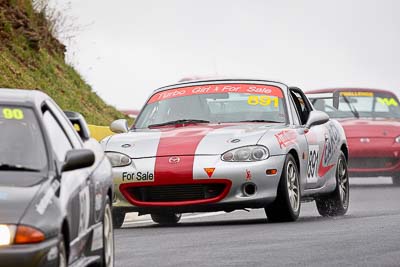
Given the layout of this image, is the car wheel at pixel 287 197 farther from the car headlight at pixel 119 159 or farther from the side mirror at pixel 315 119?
the car headlight at pixel 119 159

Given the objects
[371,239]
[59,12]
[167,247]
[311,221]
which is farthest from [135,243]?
[59,12]

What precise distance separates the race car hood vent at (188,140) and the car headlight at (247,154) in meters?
0.04

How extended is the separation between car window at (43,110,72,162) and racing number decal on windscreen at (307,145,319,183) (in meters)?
6.43

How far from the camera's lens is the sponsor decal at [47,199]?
6880 millimetres

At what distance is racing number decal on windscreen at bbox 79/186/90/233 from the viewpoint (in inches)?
310

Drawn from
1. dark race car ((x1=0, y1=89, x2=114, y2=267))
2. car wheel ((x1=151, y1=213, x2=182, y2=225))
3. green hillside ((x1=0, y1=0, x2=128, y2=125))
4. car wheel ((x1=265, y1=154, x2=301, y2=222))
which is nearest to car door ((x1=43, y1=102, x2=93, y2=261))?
dark race car ((x1=0, y1=89, x2=114, y2=267))

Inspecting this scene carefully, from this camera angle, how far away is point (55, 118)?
8.58 meters

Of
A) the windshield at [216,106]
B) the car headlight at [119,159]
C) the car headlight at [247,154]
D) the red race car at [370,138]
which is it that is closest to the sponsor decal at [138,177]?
the car headlight at [119,159]

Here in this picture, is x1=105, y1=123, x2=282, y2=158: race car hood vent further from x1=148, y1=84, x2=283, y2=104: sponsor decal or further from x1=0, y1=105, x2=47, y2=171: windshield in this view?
x1=0, y1=105, x2=47, y2=171: windshield

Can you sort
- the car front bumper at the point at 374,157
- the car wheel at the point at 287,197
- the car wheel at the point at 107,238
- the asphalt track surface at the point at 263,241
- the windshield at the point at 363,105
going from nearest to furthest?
the car wheel at the point at 107,238 → the asphalt track surface at the point at 263,241 → the car wheel at the point at 287,197 → the car front bumper at the point at 374,157 → the windshield at the point at 363,105

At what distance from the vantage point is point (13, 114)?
8.01m

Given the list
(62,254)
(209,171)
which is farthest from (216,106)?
(62,254)

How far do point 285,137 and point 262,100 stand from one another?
1.03 meters

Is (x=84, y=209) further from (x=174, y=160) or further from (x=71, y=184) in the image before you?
(x=174, y=160)
